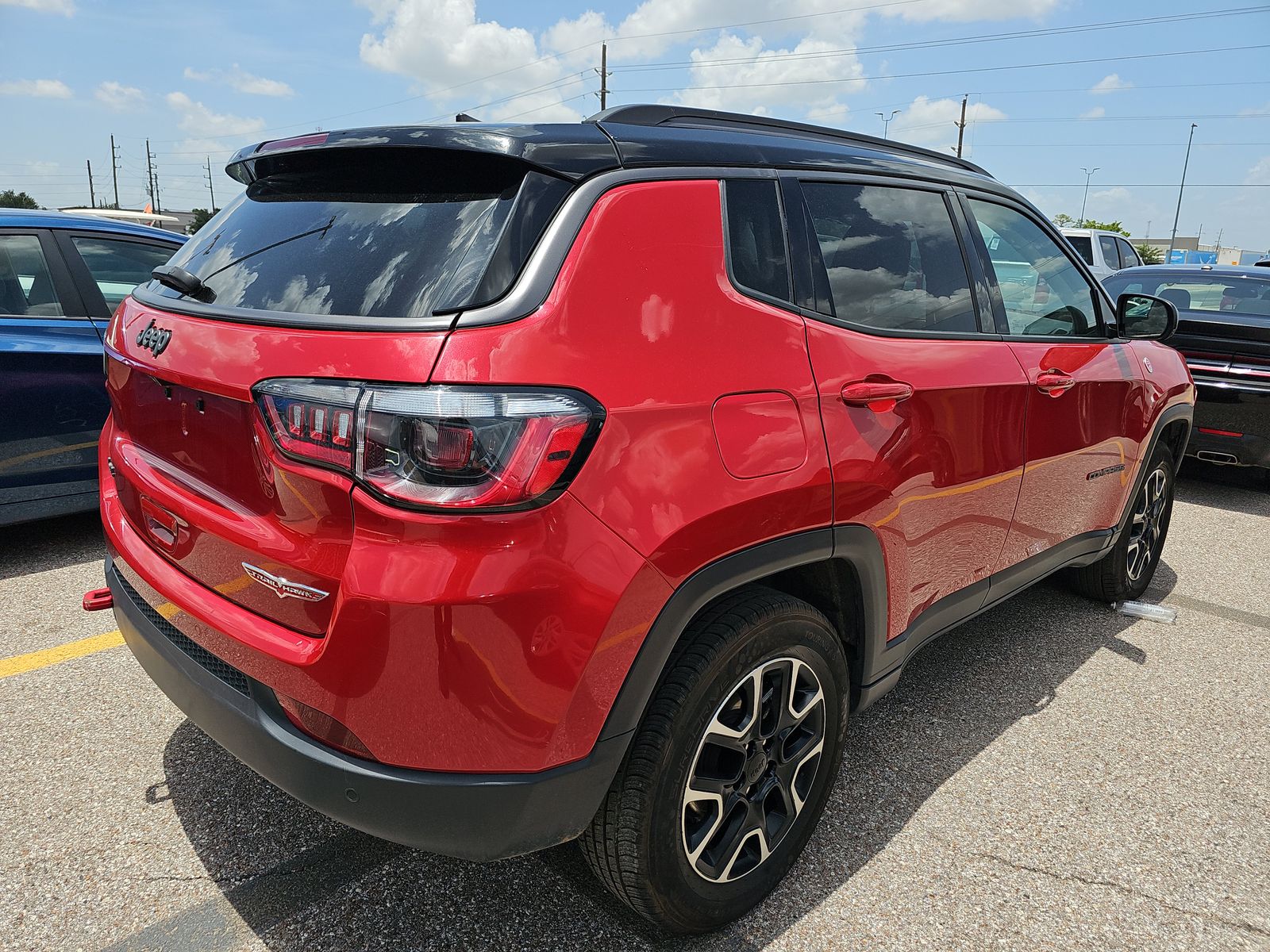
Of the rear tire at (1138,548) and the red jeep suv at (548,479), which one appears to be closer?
the red jeep suv at (548,479)

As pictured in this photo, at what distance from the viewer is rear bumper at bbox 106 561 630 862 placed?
1.60m

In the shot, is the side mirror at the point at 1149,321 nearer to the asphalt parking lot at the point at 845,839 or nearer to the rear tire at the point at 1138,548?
the rear tire at the point at 1138,548

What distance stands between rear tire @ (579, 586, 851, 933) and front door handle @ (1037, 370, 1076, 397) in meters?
1.30

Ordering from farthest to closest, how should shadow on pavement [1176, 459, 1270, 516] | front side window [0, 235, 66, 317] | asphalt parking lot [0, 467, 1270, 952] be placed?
shadow on pavement [1176, 459, 1270, 516] < front side window [0, 235, 66, 317] < asphalt parking lot [0, 467, 1270, 952]

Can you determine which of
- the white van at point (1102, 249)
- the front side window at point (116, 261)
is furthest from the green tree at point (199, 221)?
the white van at point (1102, 249)

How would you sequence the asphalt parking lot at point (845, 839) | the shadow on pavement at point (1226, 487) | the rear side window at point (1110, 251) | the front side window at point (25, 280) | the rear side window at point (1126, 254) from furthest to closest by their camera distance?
the rear side window at point (1126, 254) < the rear side window at point (1110, 251) < the shadow on pavement at point (1226, 487) < the front side window at point (25, 280) < the asphalt parking lot at point (845, 839)

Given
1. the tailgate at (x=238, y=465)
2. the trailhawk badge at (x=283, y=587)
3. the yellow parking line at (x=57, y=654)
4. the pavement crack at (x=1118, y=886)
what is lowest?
the pavement crack at (x=1118, y=886)

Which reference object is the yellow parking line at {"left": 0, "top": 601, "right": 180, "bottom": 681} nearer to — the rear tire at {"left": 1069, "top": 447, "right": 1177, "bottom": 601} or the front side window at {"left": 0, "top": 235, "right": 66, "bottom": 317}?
the front side window at {"left": 0, "top": 235, "right": 66, "bottom": 317}

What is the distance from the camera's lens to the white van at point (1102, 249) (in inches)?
527

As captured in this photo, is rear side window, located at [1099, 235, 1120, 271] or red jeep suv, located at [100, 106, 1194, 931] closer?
red jeep suv, located at [100, 106, 1194, 931]

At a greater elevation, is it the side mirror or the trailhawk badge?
the side mirror

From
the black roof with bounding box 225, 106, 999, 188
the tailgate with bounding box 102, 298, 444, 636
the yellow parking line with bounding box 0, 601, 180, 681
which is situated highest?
the black roof with bounding box 225, 106, 999, 188

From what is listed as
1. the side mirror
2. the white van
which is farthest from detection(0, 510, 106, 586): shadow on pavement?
the white van

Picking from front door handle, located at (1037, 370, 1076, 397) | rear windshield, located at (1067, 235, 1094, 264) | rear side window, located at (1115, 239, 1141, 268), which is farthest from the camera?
rear side window, located at (1115, 239, 1141, 268)
